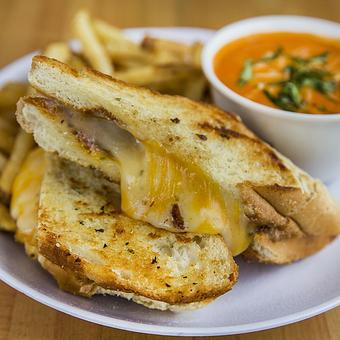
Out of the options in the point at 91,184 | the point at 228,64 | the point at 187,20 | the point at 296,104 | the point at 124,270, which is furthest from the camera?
the point at 187,20

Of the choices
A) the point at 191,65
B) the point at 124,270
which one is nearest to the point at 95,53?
the point at 191,65

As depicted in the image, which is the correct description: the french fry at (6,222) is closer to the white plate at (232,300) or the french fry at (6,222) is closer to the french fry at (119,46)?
the white plate at (232,300)

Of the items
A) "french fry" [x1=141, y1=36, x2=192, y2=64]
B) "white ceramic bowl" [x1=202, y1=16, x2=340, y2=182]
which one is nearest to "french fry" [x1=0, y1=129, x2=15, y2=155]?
"french fry" [x1=141, y1=36, x2=192, y2=64]

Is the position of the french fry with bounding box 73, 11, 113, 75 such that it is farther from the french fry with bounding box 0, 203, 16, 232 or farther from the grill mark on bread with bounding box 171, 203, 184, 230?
the grill mark on bread with bounding box 171, 203, 184, 230

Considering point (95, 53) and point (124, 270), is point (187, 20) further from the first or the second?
point (124, 270)

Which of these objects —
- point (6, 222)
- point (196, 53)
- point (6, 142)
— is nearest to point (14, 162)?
point (6, 142)

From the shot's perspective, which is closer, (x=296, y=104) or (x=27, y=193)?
(x=27, y=193)
